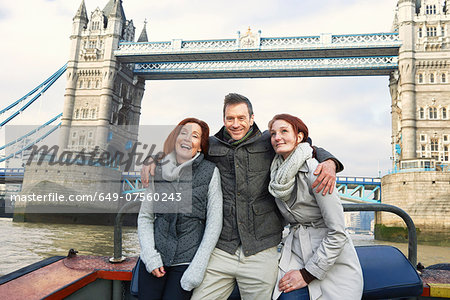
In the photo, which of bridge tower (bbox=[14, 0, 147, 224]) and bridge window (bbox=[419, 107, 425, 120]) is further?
bridge tower (bbox=[14, 0, 147, 224])

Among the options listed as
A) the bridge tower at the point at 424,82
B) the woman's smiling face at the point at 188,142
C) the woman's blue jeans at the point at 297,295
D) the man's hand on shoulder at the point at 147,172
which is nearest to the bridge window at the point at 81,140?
the bridge tower at the point at 424,82

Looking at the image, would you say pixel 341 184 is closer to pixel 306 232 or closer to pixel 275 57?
pixel 275 57

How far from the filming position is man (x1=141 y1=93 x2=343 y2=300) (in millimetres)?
1666

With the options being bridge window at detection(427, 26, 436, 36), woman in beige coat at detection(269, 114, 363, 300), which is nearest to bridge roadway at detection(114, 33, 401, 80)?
bridge window at detection(427, 26, 436, 36)

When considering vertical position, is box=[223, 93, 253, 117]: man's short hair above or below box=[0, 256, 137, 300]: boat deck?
above

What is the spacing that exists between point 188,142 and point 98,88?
29699 millimetres

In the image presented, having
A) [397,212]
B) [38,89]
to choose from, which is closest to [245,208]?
[397,212]

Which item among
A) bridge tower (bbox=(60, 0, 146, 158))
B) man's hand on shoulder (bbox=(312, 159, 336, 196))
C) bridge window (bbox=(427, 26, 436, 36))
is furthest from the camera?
bridge tower (bbox=(60, 0, 146, 158))

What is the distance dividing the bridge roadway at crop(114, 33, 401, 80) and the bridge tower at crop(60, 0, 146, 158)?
1774 millimetres

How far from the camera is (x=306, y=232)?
67.7 inches

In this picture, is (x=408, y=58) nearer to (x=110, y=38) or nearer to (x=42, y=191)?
(x=110, y=38)

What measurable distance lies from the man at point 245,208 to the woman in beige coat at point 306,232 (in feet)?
0.24

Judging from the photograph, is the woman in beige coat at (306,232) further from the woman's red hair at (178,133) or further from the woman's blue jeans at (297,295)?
the woman's red hair at (178,133)

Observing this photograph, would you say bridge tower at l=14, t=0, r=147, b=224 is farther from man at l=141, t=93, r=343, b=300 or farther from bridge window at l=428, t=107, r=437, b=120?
man at l=141, t=93, r=343, b=300
